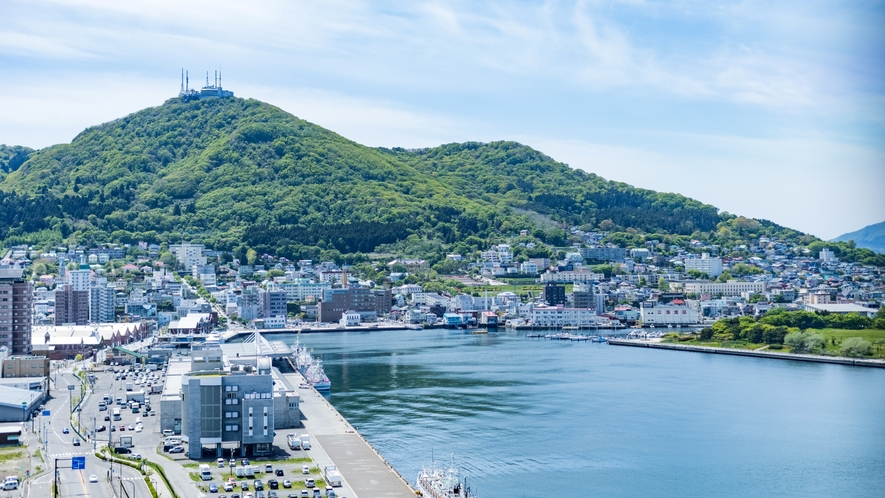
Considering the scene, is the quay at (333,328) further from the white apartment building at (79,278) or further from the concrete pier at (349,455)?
the concrete pier at (349,455)

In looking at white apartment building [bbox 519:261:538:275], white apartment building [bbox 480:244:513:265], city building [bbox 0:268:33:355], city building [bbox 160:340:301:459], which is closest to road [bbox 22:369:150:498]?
city building [bbox 160:340:301:459]

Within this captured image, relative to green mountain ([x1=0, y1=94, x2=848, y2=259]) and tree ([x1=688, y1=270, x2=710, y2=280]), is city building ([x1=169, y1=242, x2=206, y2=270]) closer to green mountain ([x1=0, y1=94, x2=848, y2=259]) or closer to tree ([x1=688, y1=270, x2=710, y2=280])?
green mountain ([x1=0, y1=94, x2=848, y2=259])

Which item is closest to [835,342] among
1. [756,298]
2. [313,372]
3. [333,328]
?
[313,372]

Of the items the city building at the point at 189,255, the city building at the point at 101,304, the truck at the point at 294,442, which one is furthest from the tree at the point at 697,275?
the truck at the point at 294,442

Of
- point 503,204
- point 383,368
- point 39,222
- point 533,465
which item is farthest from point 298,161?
point 533,465

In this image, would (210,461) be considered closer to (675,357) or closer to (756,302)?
(675,357)
